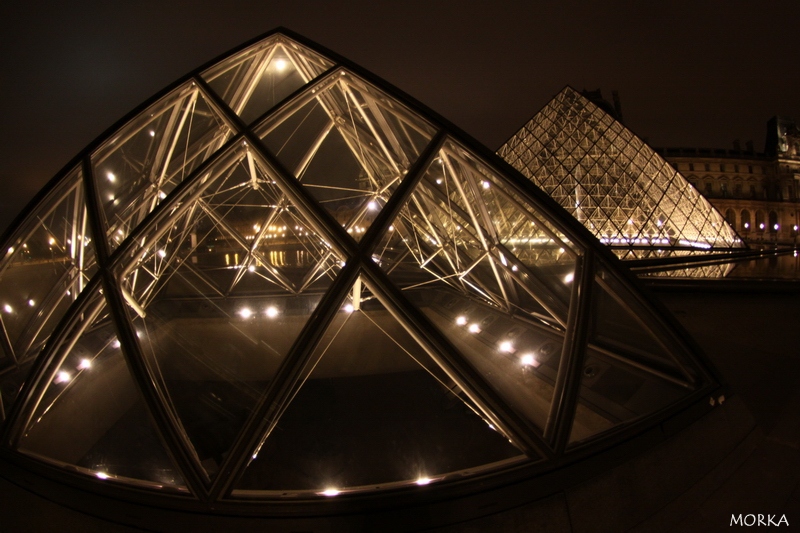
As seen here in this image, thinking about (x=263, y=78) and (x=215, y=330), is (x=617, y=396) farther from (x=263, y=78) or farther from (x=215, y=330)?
(x=263, y=78)

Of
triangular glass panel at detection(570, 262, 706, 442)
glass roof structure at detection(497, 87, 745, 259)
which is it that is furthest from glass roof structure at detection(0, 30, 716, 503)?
glass roof structure at detection(497, 87, 745, 259)

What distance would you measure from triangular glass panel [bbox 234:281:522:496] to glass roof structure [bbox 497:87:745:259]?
27.1 meters

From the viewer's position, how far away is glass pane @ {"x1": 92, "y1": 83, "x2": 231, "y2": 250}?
652cm

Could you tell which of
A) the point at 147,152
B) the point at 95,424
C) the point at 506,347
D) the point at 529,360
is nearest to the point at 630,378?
the point at 529,360

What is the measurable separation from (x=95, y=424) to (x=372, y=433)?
3912 millimetres

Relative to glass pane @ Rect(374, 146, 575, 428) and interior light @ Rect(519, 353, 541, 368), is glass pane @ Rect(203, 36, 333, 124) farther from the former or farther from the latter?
interior light @ Rect(519, 353, 541, 368)

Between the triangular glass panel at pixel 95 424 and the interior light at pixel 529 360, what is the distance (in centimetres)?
487

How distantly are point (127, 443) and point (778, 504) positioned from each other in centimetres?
667

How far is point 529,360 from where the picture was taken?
609 cm

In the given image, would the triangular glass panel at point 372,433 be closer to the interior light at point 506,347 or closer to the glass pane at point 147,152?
the interior light at point 506,347

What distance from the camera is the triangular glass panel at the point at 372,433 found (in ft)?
13.0

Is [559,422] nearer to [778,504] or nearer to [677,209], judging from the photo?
[778,504]

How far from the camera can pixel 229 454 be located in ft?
10.0

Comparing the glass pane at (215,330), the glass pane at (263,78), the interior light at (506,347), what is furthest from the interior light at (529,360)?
the glass pane at (263,78)
